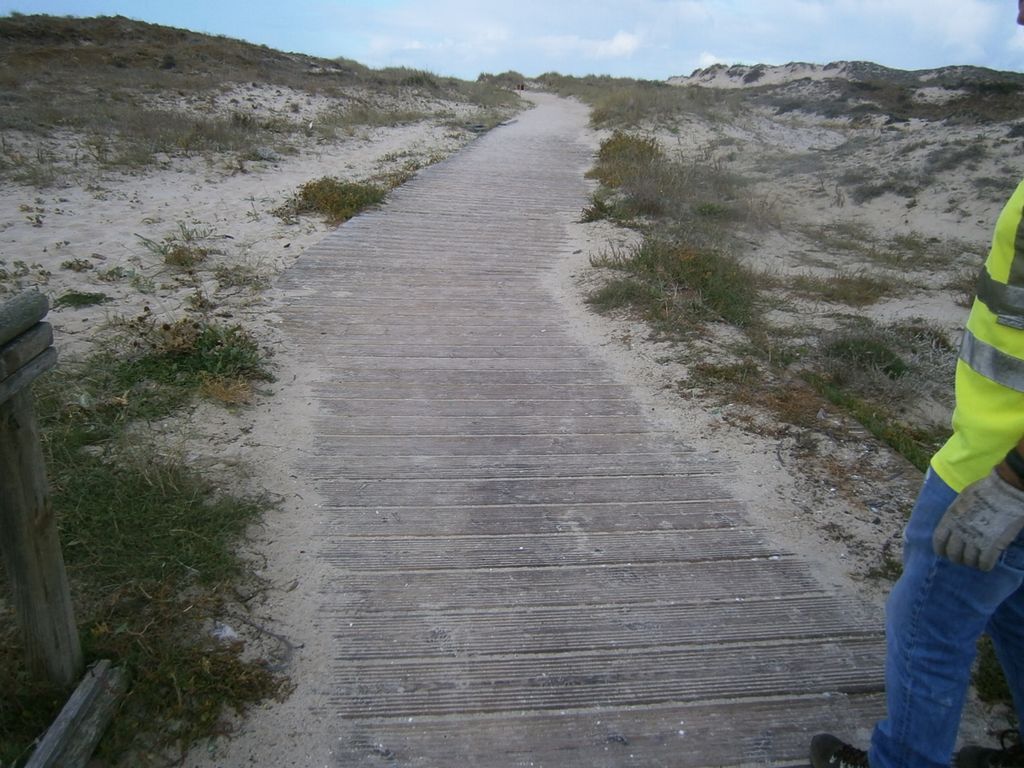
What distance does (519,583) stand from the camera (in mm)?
2848

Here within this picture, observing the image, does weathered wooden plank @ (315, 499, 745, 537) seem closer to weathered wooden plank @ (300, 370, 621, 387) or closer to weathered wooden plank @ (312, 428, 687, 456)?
weathered wooden plank @ (312, 428, 687, 456)

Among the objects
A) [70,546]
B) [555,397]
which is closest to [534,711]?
[70,546]

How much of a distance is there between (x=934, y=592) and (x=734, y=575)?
1.34 metres

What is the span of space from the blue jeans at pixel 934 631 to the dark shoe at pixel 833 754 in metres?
0.17

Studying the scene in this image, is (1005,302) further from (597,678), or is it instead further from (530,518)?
(530,518)

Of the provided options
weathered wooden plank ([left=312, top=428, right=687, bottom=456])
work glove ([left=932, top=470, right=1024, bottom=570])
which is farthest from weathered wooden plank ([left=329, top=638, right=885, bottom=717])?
weathered wooden plank ([left=312, top=428, right=687, bottom=456])

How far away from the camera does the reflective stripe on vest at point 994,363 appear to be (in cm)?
148

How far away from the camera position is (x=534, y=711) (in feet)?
7.45

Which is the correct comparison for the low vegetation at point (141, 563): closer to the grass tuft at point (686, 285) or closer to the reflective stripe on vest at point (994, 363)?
the reflective stripe on vest at point (994, 363)

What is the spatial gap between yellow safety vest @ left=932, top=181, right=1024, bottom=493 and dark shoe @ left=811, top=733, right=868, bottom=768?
0.94 meters

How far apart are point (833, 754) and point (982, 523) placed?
98cm

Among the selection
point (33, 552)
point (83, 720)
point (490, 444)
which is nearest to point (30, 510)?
point (33, 552)

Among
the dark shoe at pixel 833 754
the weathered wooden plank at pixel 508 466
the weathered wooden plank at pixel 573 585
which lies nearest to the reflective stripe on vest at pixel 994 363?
the dark shoe at pixel 833 754

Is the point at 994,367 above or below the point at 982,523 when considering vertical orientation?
above
